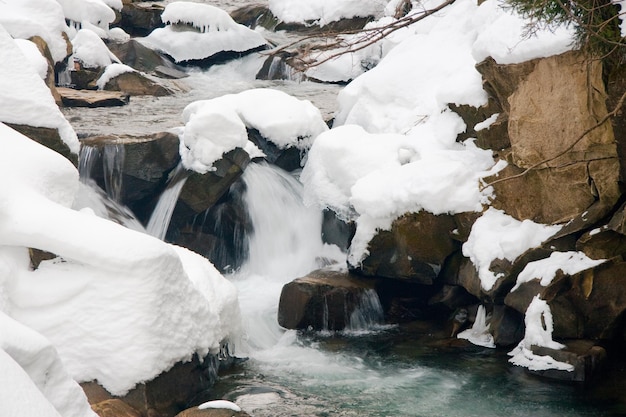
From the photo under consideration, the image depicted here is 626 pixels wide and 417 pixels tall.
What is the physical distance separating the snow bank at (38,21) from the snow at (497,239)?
29.4 ft

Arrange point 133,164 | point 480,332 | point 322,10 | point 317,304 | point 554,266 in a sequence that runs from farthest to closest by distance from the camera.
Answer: point 322,10 < point 133,164 < point 317,304 < point 480,332 < point 554,266

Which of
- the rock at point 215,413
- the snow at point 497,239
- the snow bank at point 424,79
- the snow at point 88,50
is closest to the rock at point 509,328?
the snow at point 497,239

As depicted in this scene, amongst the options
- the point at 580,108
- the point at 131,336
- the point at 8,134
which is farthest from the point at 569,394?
the point at 8,134

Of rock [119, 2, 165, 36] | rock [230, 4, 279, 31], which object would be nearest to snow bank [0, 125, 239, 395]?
rock [119, 2, 165, 36]

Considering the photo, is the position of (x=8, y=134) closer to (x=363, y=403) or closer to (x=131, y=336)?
(x=131, y=336)

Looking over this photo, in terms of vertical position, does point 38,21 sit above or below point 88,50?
above

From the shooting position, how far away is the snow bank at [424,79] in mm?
9017

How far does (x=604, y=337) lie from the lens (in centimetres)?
668

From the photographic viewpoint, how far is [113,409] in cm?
480

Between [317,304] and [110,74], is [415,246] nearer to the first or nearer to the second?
[317,304]

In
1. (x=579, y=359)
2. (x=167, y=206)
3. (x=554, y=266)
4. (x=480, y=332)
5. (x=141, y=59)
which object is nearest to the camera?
(x=579, y=359)

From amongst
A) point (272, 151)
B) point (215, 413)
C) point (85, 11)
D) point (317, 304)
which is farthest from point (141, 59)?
point (215, 413)

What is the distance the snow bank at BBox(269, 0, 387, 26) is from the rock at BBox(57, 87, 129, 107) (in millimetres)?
6477

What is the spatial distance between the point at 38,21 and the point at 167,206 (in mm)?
6105
